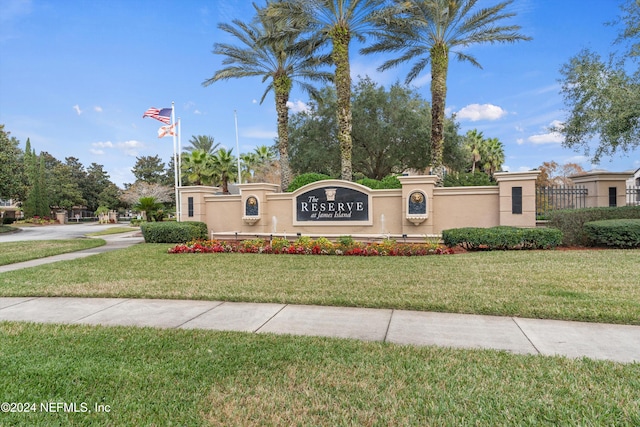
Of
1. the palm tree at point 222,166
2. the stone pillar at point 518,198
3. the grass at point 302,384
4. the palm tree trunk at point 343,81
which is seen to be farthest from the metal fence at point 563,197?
the palm tree at point 222,166

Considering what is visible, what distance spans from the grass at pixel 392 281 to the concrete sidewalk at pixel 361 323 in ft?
1.11

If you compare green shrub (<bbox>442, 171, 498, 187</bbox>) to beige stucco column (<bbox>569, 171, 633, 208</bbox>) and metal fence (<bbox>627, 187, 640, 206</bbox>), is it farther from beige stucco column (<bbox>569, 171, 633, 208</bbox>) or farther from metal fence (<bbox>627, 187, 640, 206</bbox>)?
metal fence (<bbox>627, 187, 640, 206</bbox>)

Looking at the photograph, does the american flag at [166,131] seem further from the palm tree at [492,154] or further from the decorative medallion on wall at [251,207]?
the palm tree at [492,154]

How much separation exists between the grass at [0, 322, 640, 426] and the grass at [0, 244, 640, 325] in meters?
1.83

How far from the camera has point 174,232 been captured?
1667 centimetres

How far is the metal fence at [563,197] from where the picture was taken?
15.1 meters

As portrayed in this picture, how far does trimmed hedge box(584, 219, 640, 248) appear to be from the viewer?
11.3 metres

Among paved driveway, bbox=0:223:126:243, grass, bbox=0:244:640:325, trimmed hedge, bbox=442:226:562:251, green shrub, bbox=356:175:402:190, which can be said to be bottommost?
grass, bbox=0:244:640:325

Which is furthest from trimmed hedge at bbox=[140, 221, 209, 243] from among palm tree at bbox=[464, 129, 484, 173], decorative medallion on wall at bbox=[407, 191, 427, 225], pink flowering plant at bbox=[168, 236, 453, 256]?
palm tree at bbox=[464, 129, 484, 173]

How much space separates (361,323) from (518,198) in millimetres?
10858

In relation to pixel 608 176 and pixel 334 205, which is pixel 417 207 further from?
pixel 608 176

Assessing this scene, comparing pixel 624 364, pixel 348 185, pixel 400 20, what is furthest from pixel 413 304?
pixel 400 20

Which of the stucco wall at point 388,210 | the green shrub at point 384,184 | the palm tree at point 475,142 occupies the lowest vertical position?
the stucco wall at point 388,210

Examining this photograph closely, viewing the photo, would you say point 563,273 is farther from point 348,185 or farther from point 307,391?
point 348,185
